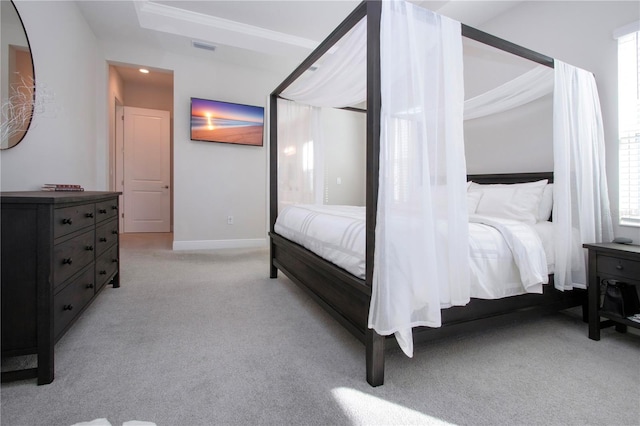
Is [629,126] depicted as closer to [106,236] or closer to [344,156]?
[344,156]

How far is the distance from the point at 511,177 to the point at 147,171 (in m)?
6.34

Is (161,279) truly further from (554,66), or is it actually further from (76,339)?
(554,66)

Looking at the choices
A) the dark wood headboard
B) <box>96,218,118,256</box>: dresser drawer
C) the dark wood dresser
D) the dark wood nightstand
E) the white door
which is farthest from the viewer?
the white door

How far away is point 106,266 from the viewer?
243 cm

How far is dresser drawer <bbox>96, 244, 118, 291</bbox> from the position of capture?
86.3 inches

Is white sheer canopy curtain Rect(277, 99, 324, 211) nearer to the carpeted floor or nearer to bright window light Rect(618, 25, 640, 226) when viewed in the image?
the carpeted floor

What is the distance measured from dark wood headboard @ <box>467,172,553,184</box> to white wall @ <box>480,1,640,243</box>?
1.41 feet

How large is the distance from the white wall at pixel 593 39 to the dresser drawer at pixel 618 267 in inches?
24.5

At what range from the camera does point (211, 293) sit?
2.72 m

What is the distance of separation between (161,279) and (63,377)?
1.68 meters

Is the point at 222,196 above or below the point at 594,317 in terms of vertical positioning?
above

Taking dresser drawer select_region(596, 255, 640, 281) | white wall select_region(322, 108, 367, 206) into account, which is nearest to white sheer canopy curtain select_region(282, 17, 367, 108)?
dresser drawer select_region(596, 255, 640, 281)

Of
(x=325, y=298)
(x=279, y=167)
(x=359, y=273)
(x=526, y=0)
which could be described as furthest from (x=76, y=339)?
(x=526, y=0)

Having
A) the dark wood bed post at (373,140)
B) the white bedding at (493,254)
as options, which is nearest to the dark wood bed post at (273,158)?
the white bedding at (493,254)
